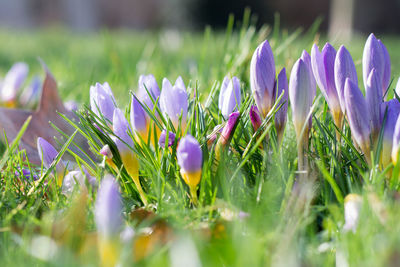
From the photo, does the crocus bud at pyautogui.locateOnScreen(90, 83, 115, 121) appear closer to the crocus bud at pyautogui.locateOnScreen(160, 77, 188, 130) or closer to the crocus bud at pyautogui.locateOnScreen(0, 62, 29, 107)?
the crocus bud at pyautogui.locateOnScreen(160, 77, 188, 130)

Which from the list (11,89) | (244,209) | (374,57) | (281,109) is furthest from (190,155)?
(11,89)

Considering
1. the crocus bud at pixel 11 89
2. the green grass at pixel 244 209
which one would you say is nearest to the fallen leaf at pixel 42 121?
the green grass at pixel 244 209

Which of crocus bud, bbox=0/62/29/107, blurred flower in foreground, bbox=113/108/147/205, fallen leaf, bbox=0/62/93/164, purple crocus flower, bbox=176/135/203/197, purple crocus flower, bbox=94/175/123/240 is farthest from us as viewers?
crocus bud, bbox=0/62/29/107

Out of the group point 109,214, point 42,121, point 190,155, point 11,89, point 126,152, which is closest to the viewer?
point 109,214

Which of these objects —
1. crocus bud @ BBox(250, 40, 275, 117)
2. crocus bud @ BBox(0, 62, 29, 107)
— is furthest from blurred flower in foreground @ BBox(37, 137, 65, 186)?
crocus bud @ BBox(0, 62, 29, 107)

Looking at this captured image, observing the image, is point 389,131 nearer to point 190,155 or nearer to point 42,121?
point 190,155

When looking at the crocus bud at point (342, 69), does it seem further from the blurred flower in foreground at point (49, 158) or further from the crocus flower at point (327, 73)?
the blurred flower in foreground at point (49, 158)

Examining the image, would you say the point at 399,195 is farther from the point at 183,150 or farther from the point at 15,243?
the point at 15,243
